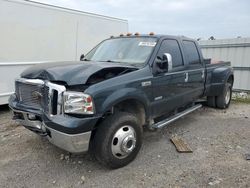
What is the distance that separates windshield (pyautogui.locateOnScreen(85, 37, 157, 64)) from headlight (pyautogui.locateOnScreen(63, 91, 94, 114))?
1.45 meters

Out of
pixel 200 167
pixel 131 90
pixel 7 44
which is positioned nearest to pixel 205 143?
pixel 200 167

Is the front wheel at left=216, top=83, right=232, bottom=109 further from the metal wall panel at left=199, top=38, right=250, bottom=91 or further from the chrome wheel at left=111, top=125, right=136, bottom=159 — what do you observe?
the chrome wheel at left=111, top=125, right=136, bottom=159

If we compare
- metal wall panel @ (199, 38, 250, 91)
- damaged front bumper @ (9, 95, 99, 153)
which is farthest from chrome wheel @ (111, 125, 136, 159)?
metal wall panel @ (199, 38, 250, 91)

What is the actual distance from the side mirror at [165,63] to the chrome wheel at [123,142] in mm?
→ 1195

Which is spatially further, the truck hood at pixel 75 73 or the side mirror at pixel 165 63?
the side mirror at pixel 165 63

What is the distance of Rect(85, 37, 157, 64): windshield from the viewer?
439 centimetres

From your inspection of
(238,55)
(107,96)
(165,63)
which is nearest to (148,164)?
(107,96)

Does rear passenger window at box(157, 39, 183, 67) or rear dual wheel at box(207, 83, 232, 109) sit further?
rear dual wheel at box(207, 83, 232, 109)

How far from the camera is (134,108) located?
4.12 m

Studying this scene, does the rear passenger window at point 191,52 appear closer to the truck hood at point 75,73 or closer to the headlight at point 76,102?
the truck hood at point 75,73

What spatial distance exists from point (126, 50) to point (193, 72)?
1.69m

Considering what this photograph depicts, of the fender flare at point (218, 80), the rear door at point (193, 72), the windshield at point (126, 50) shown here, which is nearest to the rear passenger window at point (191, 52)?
the rear door at point (193, 72)

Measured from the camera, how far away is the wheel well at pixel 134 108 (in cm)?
392

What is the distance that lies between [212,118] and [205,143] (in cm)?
185
